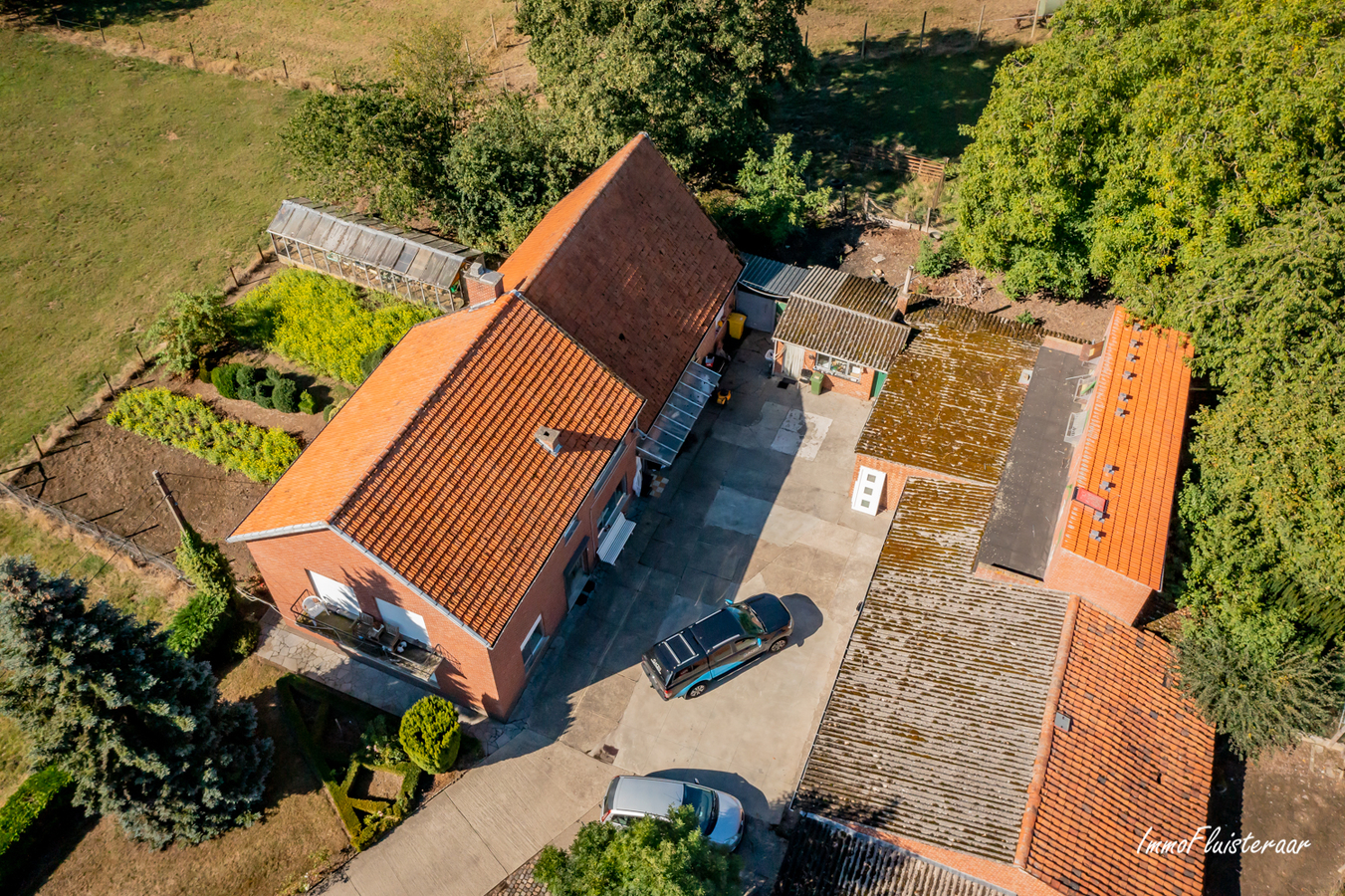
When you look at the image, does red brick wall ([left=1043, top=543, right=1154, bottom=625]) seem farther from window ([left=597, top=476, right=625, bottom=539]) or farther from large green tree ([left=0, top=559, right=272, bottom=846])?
large green tree ([left=0, top=559, right=272, bottom=846])

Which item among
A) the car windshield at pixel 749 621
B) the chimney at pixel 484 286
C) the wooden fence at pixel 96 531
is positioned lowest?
the wooden fence at pixel 96 531

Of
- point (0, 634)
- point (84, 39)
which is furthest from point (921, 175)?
point (84, 39)

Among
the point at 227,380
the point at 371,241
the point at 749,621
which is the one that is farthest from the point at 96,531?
the point at 749,621

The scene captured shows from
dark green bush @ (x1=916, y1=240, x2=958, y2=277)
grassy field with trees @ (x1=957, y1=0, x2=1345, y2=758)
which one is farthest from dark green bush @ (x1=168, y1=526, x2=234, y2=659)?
dark green bush @ (x1=916, y1=240, x2=958, y2=277)

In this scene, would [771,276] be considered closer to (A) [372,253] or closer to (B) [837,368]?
(B) [837,368]

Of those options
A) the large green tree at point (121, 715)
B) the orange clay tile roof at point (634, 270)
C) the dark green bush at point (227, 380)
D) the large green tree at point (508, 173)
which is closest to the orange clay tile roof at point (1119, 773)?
the orange clay tile roof at point (634, 270)

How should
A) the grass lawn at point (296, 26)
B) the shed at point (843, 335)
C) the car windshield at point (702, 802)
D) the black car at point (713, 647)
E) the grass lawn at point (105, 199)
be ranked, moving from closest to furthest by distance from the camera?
the car windshield at point (702, 802) < the black car at point (713, 647) < the shed at point (843, 335) < the grass lawn at point (105, 199) < the grass lawn at point (296, 26)

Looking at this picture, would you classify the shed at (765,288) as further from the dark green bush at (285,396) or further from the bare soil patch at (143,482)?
the dark green bush at (285,396)
